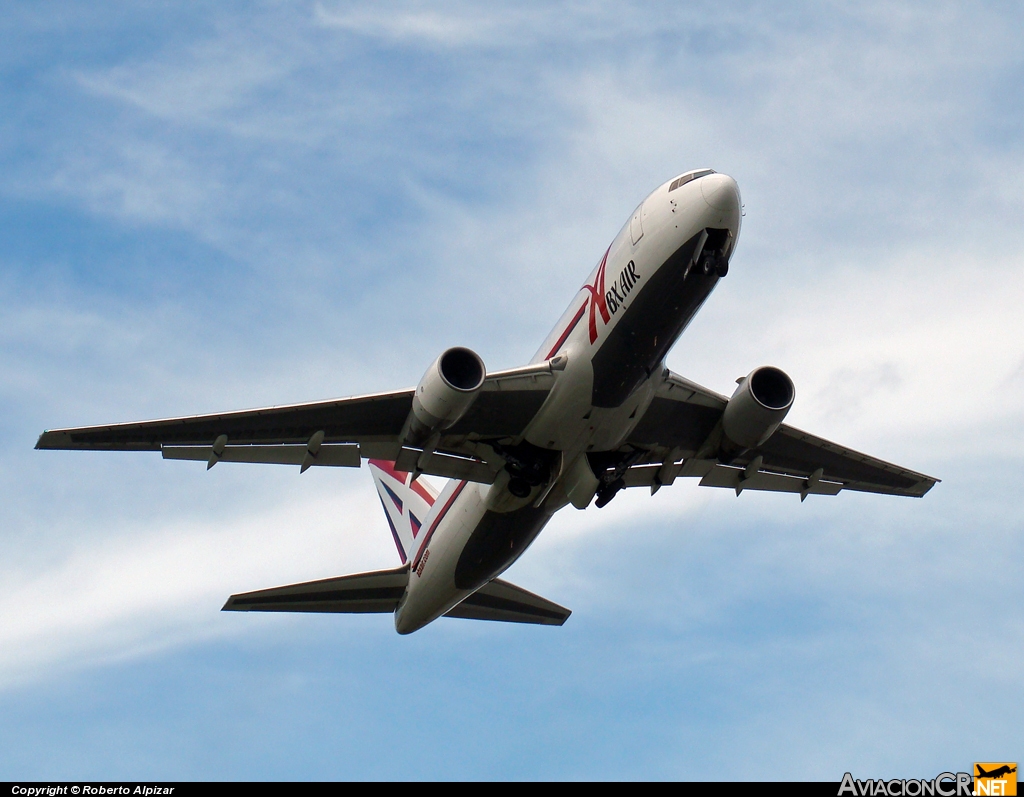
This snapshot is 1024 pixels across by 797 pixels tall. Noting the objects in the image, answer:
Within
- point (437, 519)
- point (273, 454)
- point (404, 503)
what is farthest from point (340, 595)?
point (273, 454)

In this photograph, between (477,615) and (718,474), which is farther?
(477,615)

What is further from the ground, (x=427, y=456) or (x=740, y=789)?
(x=427, y=456)

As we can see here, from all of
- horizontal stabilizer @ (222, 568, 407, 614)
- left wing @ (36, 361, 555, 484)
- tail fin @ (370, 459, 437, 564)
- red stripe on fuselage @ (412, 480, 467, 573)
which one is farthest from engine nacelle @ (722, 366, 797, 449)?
tail fin @ (370, 459, 437, 564)

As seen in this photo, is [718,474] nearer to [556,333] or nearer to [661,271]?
[556,333]

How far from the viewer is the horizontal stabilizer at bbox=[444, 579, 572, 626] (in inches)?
1307

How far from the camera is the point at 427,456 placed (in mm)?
26172

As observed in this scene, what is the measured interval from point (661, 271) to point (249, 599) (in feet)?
46.3

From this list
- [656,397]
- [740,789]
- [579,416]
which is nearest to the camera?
[740,789]

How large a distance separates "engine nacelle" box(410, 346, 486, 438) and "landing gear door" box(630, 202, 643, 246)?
12.9 feet

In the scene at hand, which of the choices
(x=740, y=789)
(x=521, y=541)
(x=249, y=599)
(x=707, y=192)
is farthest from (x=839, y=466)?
(x=249, y=599)

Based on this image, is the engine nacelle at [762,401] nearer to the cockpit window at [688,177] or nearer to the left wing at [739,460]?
the left wing at [739,460]

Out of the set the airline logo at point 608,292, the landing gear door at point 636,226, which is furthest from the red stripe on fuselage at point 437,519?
the landing gear door at point 636,226

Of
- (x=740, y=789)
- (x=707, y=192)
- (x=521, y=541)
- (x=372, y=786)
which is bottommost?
(x=740, y=789)

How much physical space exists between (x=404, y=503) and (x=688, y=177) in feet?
50.7
